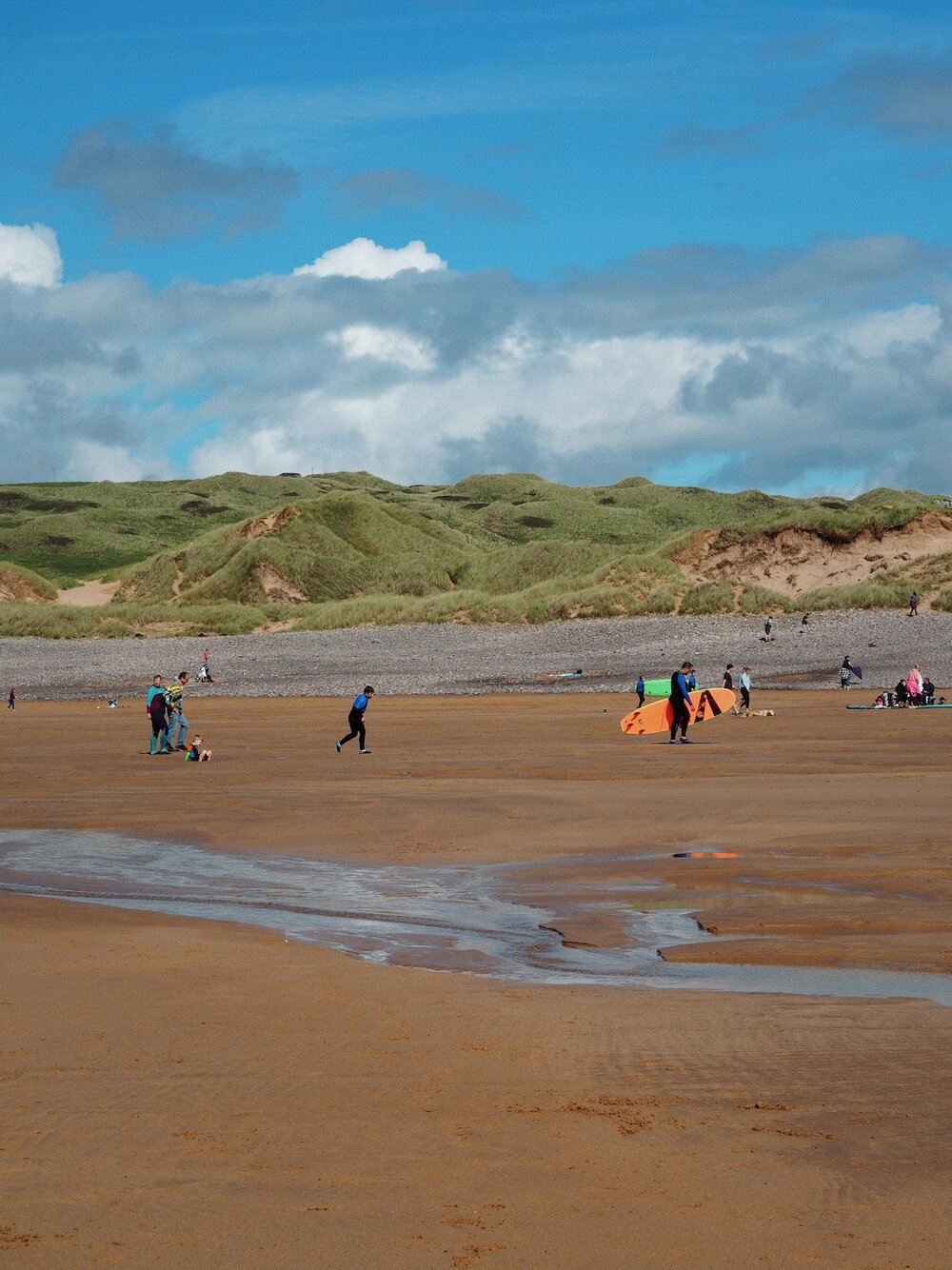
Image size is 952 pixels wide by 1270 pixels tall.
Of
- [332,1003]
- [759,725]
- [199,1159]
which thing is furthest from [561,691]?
[199,1159]

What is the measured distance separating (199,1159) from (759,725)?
25528 mm

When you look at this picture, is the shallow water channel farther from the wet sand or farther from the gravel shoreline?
the gravel shoreline

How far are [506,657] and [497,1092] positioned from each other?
43082 millimetres

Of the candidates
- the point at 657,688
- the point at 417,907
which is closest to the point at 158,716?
the point at 657,688

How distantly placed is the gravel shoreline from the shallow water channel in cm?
2763

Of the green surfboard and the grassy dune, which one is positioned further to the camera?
the grassy dune

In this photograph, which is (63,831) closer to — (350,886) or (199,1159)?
(350,886)

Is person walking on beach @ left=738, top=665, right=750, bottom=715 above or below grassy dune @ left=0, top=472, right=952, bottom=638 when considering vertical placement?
below

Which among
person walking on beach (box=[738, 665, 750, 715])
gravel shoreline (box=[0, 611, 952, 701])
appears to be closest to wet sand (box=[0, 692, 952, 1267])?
person walking on beach (box=[738, 665, 750, 715])

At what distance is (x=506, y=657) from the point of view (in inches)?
1928

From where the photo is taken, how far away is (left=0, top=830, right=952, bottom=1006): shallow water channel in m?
8.41

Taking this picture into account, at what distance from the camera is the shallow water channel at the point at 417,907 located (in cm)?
841

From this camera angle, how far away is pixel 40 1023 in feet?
23.0

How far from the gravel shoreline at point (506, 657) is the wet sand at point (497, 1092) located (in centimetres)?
2902
